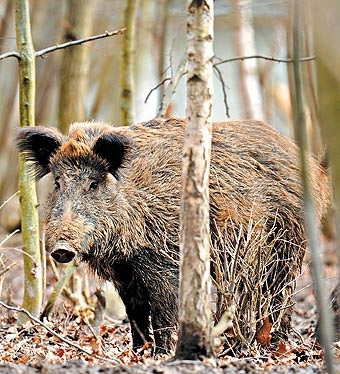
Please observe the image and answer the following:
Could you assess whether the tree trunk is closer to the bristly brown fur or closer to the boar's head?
the bristly brown fur

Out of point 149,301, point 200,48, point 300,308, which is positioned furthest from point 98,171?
point 300,308

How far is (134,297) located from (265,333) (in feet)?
4.54

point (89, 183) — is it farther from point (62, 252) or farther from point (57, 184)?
point (62, 252)

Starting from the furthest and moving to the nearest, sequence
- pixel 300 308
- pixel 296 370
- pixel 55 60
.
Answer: pixel 55 60, pixel 300 308, pixel 296 370

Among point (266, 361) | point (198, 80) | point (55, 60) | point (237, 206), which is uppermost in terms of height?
point (55, 60)

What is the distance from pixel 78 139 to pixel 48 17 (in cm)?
1090

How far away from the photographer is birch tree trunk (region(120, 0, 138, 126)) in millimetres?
10555

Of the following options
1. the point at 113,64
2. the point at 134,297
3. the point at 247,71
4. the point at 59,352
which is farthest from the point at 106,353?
the point at 113,64

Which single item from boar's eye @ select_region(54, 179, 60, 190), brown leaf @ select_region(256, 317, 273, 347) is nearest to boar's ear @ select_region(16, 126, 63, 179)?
boar's eye @ select_region(54, 179, 60, 190)

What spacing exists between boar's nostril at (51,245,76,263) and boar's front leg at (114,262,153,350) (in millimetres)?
868

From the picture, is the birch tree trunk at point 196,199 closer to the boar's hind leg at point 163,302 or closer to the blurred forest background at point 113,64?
the boar's hind leg at point 163,302

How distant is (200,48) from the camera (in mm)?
5355

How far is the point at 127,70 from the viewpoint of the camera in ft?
35.0

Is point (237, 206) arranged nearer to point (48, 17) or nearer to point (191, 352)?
point (191, 352)
